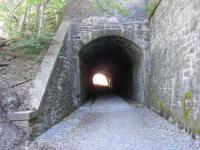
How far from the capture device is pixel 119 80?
21094 millimetres

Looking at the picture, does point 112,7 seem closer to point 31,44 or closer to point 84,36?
point 84,36

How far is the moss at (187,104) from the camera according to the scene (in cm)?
563

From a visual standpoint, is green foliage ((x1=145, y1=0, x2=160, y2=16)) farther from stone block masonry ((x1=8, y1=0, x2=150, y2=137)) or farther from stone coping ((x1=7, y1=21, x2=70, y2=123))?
stone coping ((x1=7, y1=21, x2=70, y2=123))

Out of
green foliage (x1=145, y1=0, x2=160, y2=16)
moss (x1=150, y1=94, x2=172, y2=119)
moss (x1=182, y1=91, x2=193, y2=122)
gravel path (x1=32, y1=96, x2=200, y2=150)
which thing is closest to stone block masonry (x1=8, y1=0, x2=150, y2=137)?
Result: green foliage (x1=145, y1=0, x2=160, y2=16)

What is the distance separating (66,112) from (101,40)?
430cm

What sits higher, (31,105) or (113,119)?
(31,105)

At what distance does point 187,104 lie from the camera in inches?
229

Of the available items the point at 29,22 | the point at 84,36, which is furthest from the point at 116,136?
the point at 29,22

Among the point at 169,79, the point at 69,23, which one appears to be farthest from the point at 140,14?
the point at 169,79

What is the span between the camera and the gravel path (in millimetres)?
5188

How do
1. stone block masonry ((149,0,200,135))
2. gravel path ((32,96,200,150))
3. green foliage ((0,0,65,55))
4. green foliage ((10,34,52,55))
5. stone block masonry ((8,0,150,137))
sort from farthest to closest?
stone block masonry ((8,0,150,137)), green foliage ((0,0,65,55)), green foliage ((10,34,52,55)), stone block masonry ((149,0,200,135)), gravel path ((32,96,200,150))

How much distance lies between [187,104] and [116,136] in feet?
5.86

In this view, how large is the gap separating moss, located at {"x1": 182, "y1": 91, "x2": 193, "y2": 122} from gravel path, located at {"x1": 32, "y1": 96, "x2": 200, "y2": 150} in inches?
16.0

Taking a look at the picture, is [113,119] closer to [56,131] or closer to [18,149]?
[56,131]
